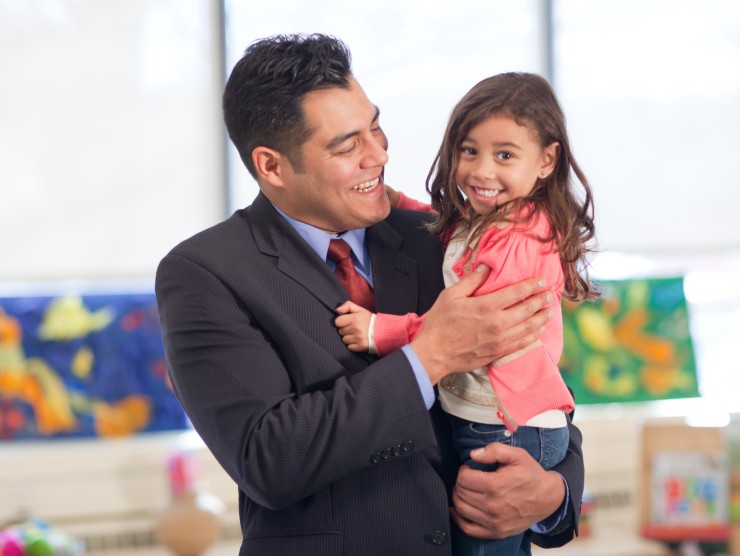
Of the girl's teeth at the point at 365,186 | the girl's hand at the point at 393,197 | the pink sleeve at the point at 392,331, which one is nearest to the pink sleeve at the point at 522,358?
the pink sleeve at the point at 392,331

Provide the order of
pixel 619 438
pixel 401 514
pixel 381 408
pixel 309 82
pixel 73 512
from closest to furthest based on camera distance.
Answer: pixel 381 408
pixel 401 514
pixel 309 82
pixel 73 512
pixel 619 438

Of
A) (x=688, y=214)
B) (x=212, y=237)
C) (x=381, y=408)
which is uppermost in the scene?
(x=212, y=237)

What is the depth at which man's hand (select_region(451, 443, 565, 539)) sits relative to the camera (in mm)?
1757

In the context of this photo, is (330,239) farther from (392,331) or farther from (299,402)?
(299,402)

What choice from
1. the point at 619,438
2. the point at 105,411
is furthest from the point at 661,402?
the point at 105,411

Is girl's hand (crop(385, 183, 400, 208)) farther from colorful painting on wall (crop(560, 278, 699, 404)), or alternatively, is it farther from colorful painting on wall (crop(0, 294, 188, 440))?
colorful painting on wall (crop(560, 278, 699, 404))

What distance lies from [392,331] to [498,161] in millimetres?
358

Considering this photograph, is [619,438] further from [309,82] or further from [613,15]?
[309,82]

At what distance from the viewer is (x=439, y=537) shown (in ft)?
5.83

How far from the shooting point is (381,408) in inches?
65.4

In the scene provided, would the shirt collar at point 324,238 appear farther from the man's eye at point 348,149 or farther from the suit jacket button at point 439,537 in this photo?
the suit jacket button at point 439,537

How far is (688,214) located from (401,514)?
9.90 ft

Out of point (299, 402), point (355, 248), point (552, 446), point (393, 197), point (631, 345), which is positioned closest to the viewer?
point (299, 402)

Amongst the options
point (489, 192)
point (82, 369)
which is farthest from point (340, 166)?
point (82, 369)
